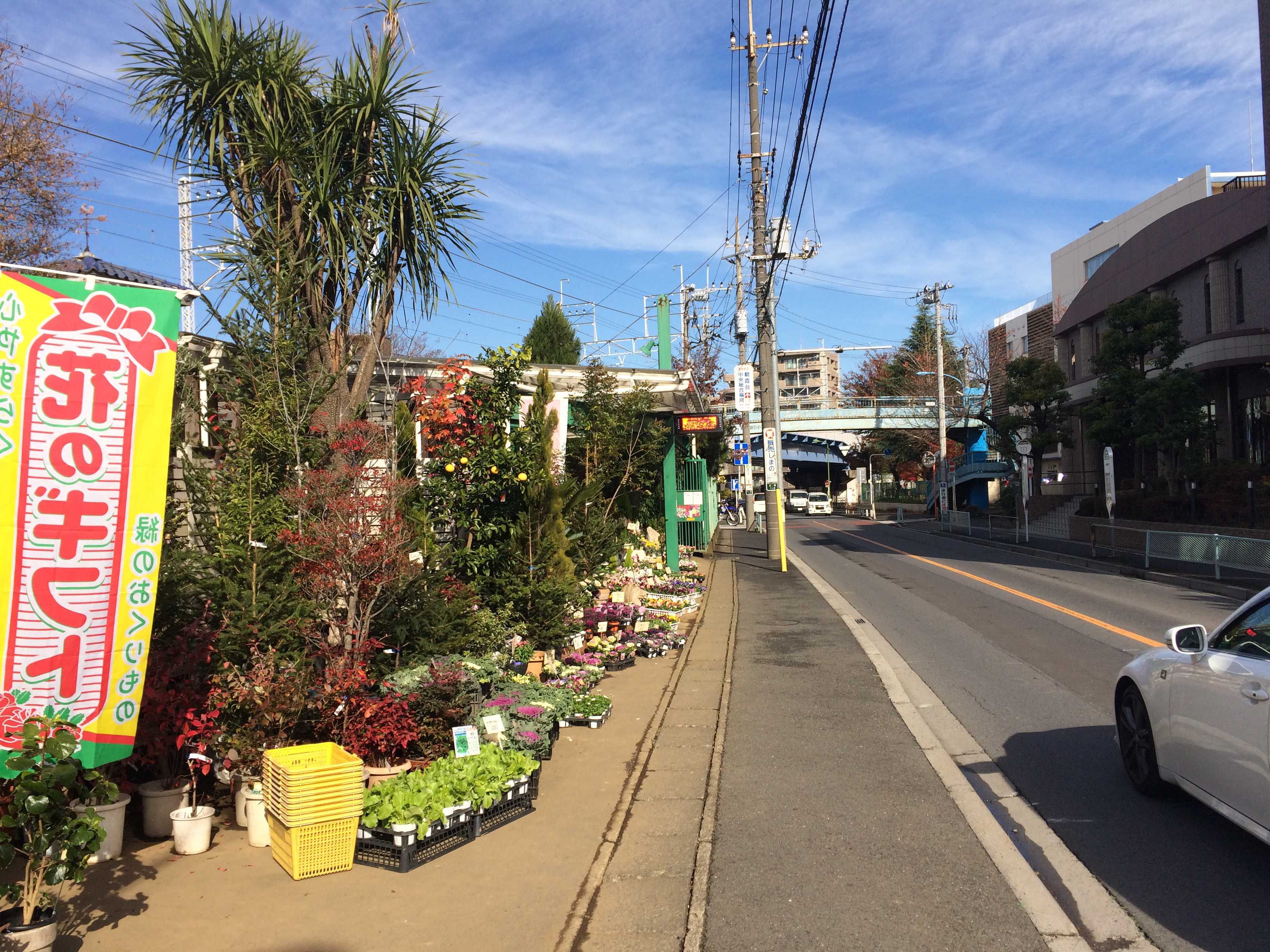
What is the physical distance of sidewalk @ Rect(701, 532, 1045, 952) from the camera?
4398 millimetres

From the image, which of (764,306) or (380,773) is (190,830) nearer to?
(380,773)

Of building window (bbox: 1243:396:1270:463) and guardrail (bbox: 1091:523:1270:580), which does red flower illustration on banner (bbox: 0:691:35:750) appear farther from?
building window (bbox: 1243:396:1270:463)

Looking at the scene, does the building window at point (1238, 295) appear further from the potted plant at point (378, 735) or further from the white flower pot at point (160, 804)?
the white flower pot at point (160, 804)

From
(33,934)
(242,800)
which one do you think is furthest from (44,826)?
A: (242,800)

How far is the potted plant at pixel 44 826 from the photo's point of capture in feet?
12.1

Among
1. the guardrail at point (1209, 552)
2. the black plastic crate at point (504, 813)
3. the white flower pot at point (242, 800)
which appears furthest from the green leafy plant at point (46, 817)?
the guardrail at point (1209, 552)

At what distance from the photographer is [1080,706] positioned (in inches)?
343

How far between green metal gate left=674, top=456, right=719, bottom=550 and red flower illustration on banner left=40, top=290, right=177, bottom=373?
60.1ft

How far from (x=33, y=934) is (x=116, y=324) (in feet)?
8.40

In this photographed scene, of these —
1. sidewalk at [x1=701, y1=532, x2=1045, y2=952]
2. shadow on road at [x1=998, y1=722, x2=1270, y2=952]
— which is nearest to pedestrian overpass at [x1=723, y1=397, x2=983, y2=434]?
sidewalk at [x1=701, y1=532, x2=1045, y2=952]

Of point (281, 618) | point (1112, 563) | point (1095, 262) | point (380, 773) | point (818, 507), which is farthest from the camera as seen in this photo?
point (818, 507)

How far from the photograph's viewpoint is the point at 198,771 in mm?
5648

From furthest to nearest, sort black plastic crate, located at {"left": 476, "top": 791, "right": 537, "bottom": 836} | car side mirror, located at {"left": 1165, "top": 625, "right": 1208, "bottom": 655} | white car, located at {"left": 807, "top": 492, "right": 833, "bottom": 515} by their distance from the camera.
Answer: white car, located at {"left": 807, "top": 492, "right": 833, "bottom": 515} → black plastic crate, located at {"left": 476, "top": 791, "right": 537, "bottom": 836} → car side mirror, located at {"left": 1165, "top": 625, "right": 1208, "bottom": 655}

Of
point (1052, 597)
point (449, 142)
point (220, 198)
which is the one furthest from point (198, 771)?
point (1052, 597)
